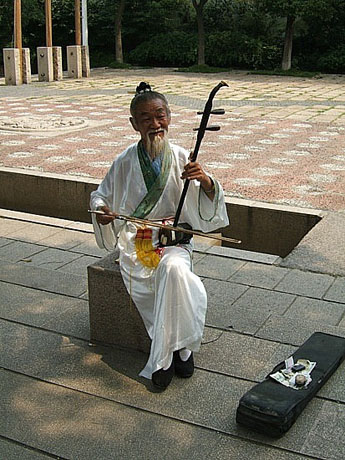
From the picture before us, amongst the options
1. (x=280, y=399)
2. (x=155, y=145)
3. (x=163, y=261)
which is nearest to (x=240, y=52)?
(x=155, y=145)

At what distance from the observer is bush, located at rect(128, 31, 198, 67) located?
23.0 metres

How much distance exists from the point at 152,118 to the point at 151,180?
29 centimetres

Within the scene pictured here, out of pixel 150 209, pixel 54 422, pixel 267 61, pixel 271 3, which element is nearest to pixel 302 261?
pixel 150 209

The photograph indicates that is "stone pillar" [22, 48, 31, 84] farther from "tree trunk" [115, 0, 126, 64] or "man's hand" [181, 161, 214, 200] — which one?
"man's hand" [181, 161, 214, 200]

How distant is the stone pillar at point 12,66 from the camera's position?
16.5 meters

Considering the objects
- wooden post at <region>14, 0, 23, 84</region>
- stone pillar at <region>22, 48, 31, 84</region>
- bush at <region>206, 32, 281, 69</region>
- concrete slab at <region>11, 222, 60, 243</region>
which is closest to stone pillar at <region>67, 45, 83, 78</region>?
Result: stone pillar at <region>22, 48, 31, 84</region>

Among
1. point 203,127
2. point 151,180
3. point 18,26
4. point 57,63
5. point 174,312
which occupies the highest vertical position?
point 18,26

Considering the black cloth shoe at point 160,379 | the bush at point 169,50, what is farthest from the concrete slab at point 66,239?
the bush at point 169,50

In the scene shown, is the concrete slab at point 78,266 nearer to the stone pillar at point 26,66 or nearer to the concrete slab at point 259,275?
the concrete slab at point 259,275

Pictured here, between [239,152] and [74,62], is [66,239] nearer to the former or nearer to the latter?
[239,152]

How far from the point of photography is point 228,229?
18.5ft

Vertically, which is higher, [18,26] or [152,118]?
[18,26]

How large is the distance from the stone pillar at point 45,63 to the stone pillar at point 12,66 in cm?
82

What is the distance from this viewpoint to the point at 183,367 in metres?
2.97
